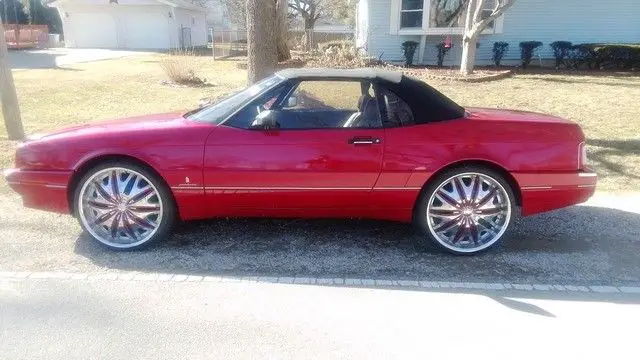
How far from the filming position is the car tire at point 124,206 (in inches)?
148

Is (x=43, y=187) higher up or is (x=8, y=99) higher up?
(x=8, y=99)

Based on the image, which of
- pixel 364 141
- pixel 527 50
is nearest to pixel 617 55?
pixel 527 50

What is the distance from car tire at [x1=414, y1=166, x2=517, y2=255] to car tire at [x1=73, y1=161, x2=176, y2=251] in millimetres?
2005

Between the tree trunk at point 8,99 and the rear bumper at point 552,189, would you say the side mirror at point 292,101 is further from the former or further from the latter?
the tree trunk at point 8,99

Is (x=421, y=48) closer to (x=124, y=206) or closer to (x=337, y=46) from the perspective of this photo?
(x=337, y=46)

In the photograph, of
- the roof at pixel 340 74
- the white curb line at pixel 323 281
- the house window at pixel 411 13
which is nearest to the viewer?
the white curb line at pixel 323 281

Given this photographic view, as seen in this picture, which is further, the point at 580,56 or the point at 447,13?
the point at 447,13

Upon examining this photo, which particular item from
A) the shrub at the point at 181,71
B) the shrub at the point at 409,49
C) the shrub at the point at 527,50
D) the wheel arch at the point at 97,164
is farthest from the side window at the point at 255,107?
the shrub at the point at 527,50

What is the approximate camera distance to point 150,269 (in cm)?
A: 356

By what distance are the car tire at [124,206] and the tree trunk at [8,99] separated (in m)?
4.60

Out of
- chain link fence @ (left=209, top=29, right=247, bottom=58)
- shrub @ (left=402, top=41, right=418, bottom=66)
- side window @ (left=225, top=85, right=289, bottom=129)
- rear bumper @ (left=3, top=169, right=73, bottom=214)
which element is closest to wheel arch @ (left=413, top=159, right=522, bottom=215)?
side window @ (left=225, top=85, right=289, bottom=129)

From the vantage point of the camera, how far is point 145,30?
3488cm

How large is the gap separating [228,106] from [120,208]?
116 centimetres

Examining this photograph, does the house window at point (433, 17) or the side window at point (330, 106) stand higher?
the house window at point (433, 17)
